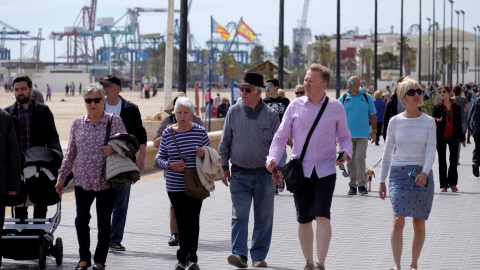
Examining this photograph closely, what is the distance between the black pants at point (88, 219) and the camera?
7797mm

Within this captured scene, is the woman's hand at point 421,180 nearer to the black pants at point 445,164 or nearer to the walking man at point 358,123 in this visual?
the walking man at point 358,123

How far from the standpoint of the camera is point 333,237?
986 centimetres

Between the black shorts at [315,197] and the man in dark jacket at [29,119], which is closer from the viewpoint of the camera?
the black shorts at [315,197]

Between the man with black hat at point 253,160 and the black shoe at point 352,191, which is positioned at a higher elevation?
the man with black hat at point 253,160

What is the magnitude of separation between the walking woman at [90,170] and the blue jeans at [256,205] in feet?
3.61

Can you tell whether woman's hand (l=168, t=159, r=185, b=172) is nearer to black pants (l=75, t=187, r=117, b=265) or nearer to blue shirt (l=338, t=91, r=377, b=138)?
black pants (l=75, t=187, r=117, b=265)

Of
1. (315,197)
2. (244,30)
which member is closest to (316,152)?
(315,197)

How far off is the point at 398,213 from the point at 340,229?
310 centimetres

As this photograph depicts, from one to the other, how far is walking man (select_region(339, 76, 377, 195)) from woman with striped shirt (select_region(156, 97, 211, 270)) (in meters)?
6.45

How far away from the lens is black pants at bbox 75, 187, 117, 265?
7.80 metres

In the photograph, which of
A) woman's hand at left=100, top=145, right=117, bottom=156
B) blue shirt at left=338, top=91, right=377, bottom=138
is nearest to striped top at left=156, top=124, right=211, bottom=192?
woman's hand at left=100, top=145, right=117, bottom=156

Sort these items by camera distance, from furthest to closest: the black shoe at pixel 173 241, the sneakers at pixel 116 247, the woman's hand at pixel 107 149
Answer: the black shoe at pixel 173 241 → the sneakers at pixel 116 247 → the woman's hand at pixel 107 149

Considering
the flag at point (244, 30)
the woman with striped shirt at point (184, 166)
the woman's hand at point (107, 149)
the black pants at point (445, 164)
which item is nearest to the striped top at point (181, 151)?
the woman with striped shirt at point (184, 166)

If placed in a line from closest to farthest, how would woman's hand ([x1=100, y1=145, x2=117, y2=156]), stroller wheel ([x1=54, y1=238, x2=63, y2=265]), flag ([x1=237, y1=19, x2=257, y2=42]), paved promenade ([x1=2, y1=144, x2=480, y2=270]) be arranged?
woman's hand ([x1=100, y1=145, x2=117, y2=156]) < stroller wheel ([x1=54, y1=238, x2=63, y2=265]) < paved promenade ([x1=2, y1=144, x2=480, y2=270]) < flag ([x1=237, y1=19, x2=257, y2=42])
